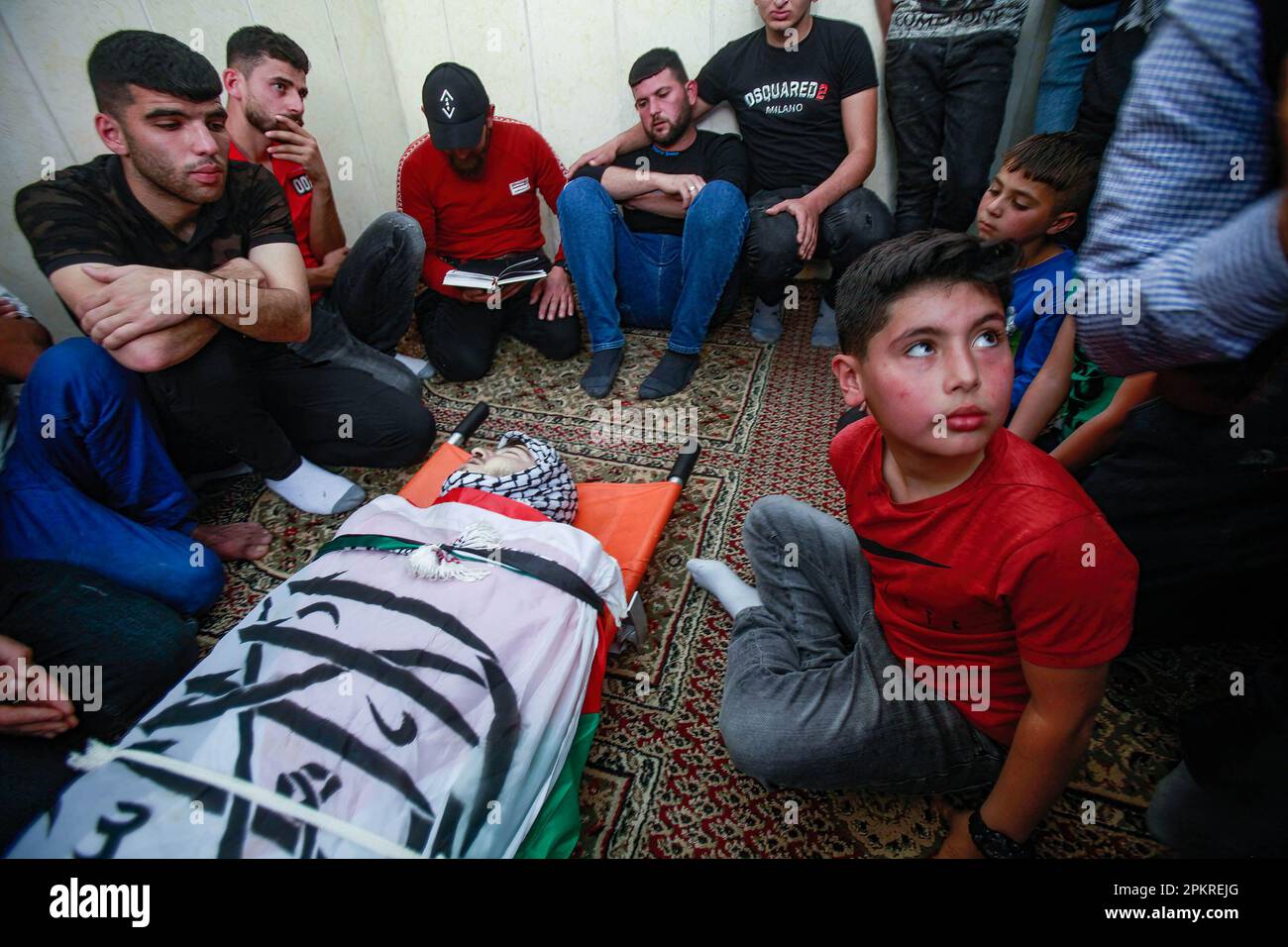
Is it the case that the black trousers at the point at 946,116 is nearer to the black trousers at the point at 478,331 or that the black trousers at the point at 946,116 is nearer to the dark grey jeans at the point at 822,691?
the black trousers at the point at 478,331

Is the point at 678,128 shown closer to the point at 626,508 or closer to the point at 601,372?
the point at 601,372

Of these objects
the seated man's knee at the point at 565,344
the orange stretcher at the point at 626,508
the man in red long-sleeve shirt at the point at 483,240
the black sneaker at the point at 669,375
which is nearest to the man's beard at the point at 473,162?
the man in red long-sleeve shirt at the point at 483,240

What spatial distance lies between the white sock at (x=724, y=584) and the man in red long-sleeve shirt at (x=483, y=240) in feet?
4.58

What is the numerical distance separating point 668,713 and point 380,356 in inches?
69.9

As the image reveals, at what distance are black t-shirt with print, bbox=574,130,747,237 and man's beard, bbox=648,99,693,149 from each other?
54mm

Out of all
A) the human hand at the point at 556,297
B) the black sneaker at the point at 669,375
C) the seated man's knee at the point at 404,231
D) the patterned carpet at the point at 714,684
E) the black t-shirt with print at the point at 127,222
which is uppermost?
the black t-shirt with print at the point at 127,222

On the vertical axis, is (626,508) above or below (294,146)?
below

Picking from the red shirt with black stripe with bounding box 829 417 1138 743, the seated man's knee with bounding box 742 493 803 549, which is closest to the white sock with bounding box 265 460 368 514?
the seated man's knee with bounding box 742 493 803 549

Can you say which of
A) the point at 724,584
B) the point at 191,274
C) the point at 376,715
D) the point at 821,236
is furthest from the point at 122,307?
the point at 821,236

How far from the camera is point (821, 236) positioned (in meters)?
2.46

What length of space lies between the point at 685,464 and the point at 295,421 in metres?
1.35

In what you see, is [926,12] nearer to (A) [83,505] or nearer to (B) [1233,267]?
(B) [1233,267]

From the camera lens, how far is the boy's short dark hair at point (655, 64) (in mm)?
2340

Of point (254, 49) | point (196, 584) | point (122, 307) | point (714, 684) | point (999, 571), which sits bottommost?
point (714, 684)
